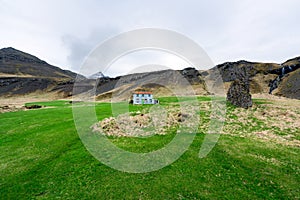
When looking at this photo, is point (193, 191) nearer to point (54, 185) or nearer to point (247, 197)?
point (247, 197)

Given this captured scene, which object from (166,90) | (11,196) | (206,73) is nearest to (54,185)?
(11,196)

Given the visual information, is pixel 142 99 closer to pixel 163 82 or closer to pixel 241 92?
pixel 241 92

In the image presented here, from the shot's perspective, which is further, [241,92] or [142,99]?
[142,99]

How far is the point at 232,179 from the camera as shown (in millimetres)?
15828

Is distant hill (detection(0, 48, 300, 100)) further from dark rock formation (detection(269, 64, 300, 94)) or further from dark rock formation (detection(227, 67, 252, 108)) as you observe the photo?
dark rock formation (detection(227, 67, 252, 108))

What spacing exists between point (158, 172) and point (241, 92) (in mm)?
29015

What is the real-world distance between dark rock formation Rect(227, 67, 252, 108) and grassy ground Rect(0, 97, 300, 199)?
521 inches

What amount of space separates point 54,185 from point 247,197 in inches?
562

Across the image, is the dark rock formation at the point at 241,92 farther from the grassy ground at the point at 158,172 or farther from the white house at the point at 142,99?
the white house at the point at 142,99

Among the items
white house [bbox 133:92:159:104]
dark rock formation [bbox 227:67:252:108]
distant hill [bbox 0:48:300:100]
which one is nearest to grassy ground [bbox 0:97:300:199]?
dark rock formation [bbox 227:67:252:108]

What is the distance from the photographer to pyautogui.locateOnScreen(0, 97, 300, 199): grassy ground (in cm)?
1420

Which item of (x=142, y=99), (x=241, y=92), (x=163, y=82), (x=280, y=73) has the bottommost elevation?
(x=142, y=99)

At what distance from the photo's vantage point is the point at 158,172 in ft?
55.0

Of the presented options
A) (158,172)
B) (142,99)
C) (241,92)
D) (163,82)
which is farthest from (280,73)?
(158,172)
